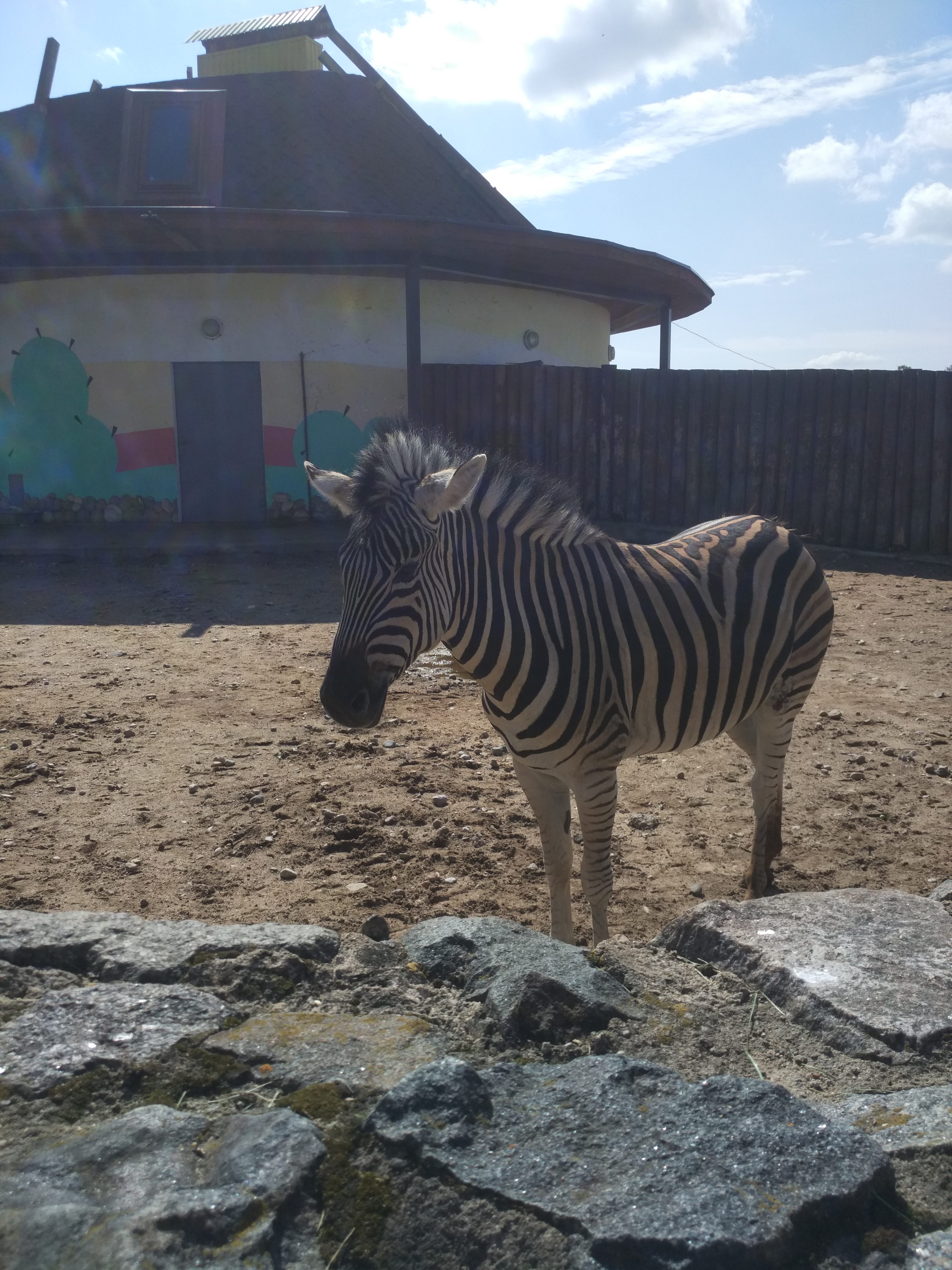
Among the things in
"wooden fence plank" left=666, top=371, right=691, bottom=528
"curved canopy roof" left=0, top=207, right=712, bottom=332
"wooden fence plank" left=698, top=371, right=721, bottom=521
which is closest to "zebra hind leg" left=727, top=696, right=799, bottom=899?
"wooden fence plank" left=698, top=371, right=721, bottom=521

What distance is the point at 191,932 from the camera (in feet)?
7.06

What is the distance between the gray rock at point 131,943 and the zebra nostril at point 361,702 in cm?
108

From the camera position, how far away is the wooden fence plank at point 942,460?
1162 centimetres

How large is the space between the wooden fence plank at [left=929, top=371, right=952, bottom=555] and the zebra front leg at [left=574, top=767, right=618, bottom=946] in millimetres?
9672

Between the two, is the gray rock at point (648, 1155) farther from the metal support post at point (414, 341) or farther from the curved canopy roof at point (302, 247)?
the curved canopy roof at point (302, 247)

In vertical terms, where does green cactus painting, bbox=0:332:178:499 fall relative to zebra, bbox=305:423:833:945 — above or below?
above

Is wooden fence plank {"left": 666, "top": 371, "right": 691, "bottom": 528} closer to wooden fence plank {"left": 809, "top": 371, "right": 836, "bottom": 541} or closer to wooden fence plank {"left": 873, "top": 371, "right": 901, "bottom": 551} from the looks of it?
wooden fence plank {"left": 809, "top": 371, "right": 836, "bottom": 541}

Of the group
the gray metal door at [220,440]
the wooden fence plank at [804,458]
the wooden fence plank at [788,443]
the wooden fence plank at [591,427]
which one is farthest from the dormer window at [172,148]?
the wooden fence plank at [804,458]

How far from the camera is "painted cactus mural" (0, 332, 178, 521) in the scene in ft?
45.7

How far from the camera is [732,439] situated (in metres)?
12.9

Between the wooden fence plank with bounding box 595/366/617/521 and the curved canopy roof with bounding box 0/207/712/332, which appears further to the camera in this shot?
the wooden fence plank with bounding box 595/366/617/521

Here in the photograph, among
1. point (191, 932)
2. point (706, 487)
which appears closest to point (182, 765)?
point (191, 932)

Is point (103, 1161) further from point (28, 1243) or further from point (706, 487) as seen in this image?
point (706, 487)

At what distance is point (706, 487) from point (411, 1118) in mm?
12349
